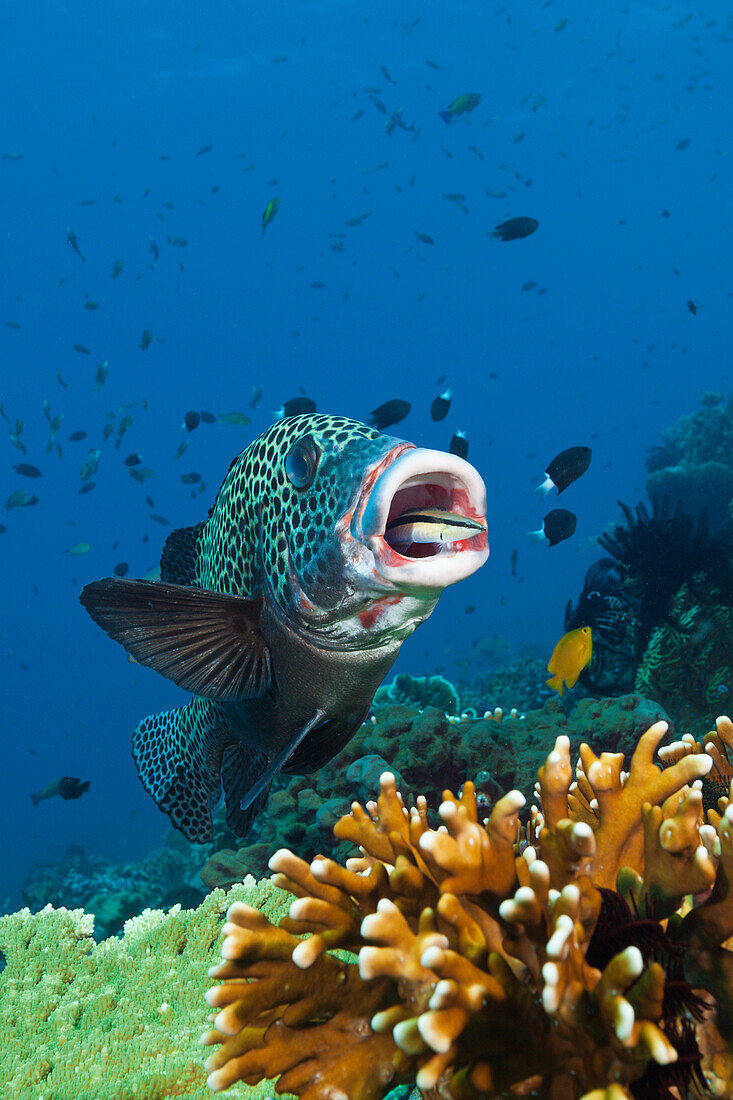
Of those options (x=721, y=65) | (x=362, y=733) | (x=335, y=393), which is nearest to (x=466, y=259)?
(x=335, y=393)

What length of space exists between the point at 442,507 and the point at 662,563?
23.1 feet

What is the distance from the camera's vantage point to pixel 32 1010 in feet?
8.31

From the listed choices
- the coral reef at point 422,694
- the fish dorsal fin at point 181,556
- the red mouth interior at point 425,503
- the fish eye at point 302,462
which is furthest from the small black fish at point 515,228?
the red mouth interior at point 425,503

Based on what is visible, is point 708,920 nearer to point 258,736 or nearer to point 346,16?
point 258,736

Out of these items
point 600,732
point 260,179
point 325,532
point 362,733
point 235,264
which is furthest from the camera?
point 235,264

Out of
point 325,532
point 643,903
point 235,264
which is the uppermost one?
point 235,264

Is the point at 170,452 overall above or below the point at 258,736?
above

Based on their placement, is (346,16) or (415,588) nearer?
(415,588)

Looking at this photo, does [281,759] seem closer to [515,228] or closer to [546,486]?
[546,486]

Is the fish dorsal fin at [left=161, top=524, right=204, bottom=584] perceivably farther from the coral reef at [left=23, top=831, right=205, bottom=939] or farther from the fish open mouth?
the coral reef at [left=23, top=831, right=205, bottom=939]

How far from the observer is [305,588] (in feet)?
8.07

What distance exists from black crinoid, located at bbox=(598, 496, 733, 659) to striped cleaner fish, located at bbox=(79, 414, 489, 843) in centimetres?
638

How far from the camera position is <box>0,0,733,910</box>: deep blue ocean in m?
53.8

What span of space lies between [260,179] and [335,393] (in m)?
37.6
